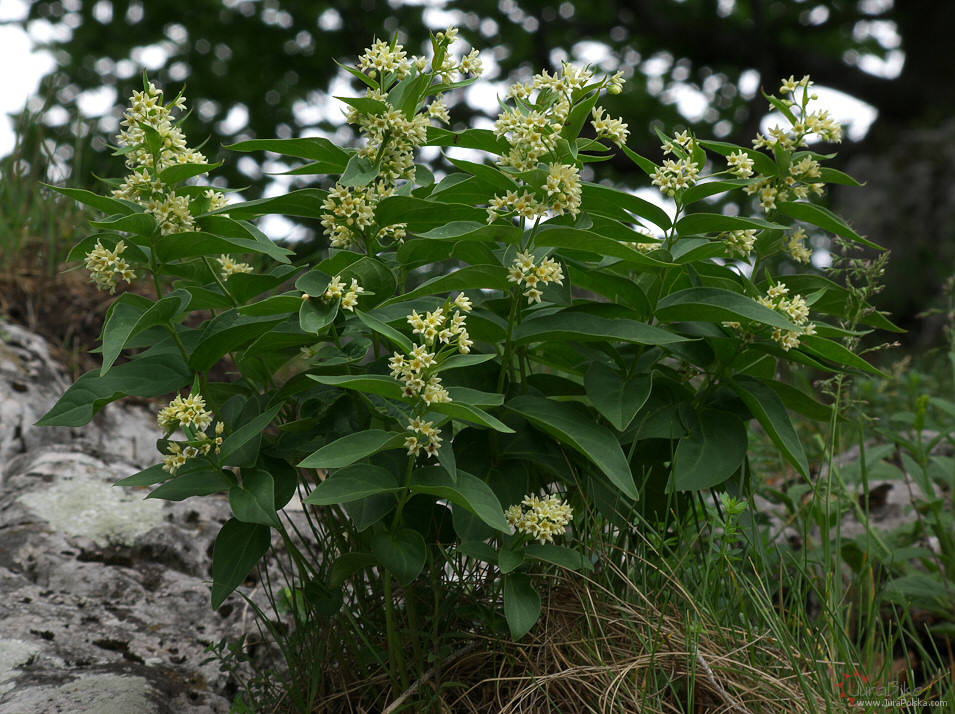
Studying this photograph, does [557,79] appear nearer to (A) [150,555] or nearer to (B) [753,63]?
(A) [150,555]

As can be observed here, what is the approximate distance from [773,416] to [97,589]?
1.84 m

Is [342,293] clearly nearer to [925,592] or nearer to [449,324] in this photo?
[449,324]

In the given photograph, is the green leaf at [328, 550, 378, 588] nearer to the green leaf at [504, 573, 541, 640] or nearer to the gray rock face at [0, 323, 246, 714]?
the green leaf at [504, 573, 541, 640]

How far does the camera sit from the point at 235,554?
1.52 metres

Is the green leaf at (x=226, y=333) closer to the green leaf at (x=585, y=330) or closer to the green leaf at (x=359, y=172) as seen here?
the green leaf at (x=359, y=172)

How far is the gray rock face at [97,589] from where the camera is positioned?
1.83 metres

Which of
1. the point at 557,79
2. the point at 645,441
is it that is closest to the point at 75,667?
the point at 645,441

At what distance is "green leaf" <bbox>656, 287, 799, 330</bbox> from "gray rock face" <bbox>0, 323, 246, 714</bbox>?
140cm

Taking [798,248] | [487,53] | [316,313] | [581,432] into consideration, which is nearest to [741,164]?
[798,248]

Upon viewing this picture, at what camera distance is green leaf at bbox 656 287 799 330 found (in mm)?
1390

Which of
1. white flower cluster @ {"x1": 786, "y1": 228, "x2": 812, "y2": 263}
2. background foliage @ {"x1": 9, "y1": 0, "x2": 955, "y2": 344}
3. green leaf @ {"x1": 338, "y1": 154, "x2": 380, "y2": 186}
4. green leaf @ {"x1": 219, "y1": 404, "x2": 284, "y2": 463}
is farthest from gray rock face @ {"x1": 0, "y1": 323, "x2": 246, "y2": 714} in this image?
background foliage @ {"x1": 9, "y1": 0, "x2": 955, "y2": 344}

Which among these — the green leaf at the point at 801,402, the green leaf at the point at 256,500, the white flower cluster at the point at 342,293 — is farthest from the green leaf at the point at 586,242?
the green leaf at the point at 256,500

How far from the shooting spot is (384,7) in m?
8.38

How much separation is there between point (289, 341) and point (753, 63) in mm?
8557
